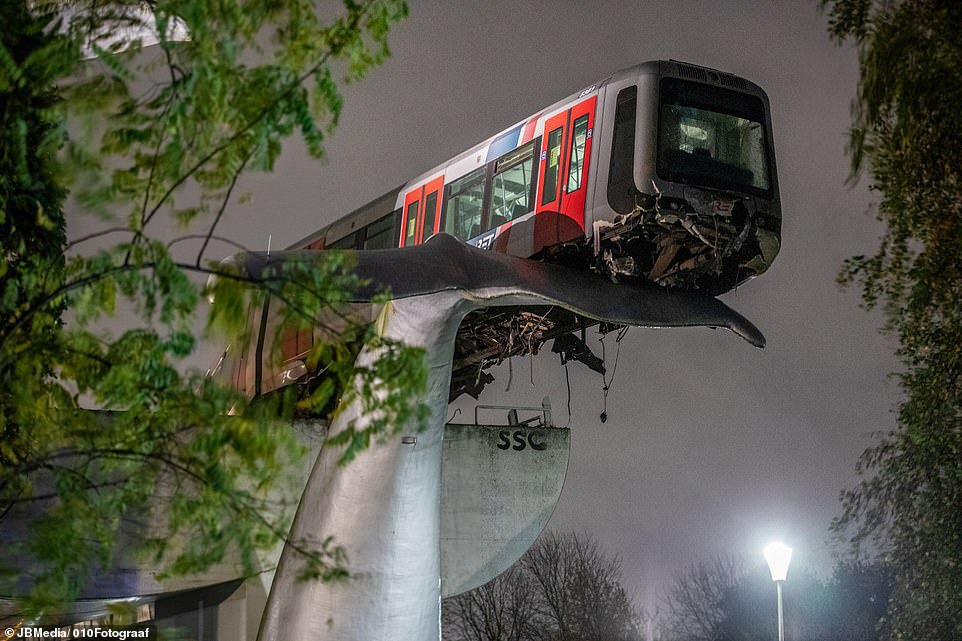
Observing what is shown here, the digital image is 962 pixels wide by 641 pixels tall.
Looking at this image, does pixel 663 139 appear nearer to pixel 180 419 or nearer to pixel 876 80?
pixel 876 80

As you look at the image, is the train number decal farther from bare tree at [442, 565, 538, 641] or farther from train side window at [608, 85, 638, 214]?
bare tree at [442, 565, 538, 641]

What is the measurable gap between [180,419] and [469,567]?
15.3 meters

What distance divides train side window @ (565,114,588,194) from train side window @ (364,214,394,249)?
420cm

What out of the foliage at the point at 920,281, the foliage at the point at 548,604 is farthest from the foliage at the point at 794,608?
the foliage at the point at 920,281

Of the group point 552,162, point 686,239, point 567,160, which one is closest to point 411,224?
point 552,162

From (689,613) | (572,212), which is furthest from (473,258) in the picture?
(689,613)

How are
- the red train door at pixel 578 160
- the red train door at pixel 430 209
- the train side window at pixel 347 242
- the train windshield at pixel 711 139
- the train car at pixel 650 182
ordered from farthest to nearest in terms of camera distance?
1. the train side window at pixel 347 242
2. the red train door at pixel 430 209
3. the red train door at pixel 578 160
4. the train windshield at pixel 711 139
5. the train car at pixel 650 182

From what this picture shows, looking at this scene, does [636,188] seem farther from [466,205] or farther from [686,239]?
[466,205]

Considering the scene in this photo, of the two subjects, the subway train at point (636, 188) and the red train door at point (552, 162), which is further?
the red train door at point (552, 162)

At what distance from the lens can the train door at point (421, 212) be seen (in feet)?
51.3

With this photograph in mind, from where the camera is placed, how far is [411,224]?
1617 centimetres

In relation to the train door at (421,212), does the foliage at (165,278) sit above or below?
below

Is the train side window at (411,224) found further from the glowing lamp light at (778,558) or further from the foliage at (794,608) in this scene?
the foliage at (794,608)

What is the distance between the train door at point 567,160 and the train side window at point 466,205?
1.29 m
